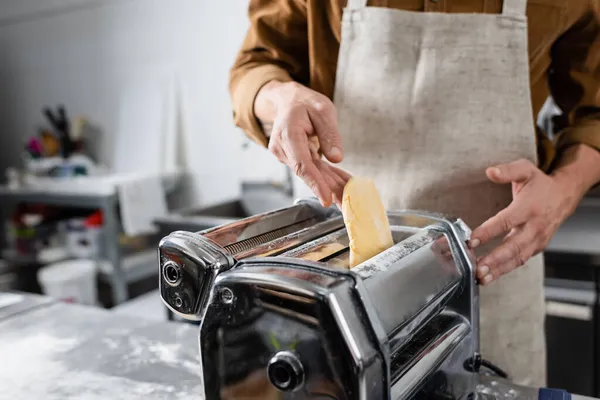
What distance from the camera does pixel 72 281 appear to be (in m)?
2.48

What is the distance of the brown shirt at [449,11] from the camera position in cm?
84

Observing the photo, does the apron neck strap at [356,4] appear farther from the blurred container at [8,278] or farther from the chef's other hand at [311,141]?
the blurred container at [8,278]

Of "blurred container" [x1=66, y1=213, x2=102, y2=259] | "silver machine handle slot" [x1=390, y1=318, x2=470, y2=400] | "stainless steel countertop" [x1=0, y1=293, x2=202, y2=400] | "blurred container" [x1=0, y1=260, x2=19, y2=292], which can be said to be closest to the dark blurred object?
"blurred container" [x1=66, y1=213, x2=102, y2=259]

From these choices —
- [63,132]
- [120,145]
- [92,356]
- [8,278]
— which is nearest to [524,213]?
[92,356]

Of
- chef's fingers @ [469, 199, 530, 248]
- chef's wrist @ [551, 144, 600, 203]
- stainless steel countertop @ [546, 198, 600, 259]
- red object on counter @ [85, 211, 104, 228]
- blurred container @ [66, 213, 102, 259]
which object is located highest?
chef's wrist @ [551, 144, 600, 203]

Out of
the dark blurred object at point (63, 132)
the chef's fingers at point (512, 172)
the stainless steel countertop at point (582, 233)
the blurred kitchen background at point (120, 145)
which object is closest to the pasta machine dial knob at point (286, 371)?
Answer: the chef's fingers at point (512, 172)

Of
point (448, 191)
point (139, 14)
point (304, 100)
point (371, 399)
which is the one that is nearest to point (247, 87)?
point (304, 100)

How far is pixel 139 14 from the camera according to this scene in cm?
280

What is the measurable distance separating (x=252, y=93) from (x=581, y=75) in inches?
21.2

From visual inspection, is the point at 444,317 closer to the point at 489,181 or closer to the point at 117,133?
the point at 489,181

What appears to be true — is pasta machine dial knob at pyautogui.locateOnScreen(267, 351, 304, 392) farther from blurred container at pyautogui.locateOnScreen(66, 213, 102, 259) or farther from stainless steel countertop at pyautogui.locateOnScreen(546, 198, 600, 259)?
blurred container at pyautogui.locateOnScreen(66, 213, 102, 259)

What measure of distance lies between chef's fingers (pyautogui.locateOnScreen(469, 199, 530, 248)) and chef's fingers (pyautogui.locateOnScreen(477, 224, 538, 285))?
1cm

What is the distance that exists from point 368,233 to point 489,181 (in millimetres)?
387

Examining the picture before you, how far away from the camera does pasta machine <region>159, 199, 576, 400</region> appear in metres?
0.42
